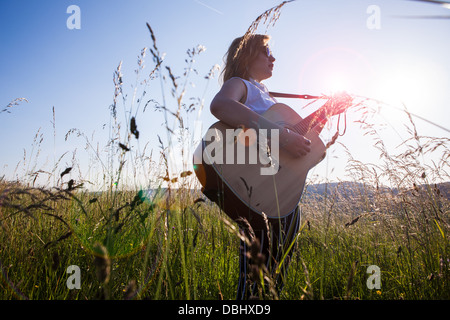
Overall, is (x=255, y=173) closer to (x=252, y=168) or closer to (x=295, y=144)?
(x=252, y=168)

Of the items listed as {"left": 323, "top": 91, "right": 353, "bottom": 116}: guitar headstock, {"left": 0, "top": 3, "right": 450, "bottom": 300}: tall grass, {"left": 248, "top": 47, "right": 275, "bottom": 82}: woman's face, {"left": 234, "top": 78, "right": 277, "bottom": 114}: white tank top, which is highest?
{"left": 248, "top": 47, "right": 275, "bottom": 82}: woman's face

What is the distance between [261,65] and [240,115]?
80 cm

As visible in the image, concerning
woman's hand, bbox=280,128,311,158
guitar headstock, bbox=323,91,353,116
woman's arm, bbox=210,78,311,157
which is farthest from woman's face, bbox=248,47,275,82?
guitar headstock, bbox=323,91,353,116

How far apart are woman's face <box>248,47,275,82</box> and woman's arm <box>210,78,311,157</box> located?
1.35 feet

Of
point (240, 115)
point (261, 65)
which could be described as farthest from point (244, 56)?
point (240, 115)

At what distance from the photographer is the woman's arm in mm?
1600

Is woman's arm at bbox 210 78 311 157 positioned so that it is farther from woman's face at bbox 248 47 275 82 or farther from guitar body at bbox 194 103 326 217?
woman's face at bbox 248 47 275 82

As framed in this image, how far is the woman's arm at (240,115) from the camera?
1.60 metres
